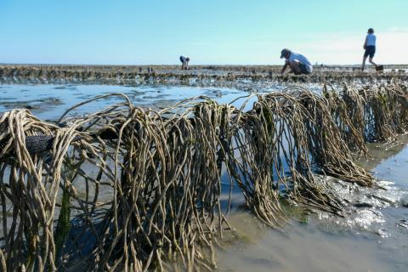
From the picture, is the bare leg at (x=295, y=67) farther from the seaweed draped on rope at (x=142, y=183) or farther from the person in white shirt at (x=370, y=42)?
the seaweed draped on rope at (x=142, y=183)

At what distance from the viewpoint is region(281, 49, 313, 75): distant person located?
1599cm

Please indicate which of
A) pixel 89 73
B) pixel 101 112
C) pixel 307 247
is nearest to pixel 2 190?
pixel 101 112

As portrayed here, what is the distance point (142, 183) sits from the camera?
258 centimetres

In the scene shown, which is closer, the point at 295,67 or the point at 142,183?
the point at 142,183

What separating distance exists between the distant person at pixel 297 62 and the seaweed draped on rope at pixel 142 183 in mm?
12037

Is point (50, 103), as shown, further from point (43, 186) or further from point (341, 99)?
point (43, 186)

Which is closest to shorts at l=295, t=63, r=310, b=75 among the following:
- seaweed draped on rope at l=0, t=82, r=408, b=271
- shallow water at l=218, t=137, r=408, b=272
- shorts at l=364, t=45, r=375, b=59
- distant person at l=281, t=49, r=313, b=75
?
distant person at l=281, t=49, r=313, b=75

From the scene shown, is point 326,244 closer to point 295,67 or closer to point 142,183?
point 142,183

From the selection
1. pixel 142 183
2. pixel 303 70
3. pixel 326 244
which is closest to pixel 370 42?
pixel 303 70

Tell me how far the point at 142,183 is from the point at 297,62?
15.4 m

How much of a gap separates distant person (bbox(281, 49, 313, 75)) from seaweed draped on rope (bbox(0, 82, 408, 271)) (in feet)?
39.5

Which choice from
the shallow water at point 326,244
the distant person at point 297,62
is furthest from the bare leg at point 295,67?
the shallow water at point 326,244

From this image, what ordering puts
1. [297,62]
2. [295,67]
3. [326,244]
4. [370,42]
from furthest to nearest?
[295,67] < [297,62] < [370,42] < [326,244]

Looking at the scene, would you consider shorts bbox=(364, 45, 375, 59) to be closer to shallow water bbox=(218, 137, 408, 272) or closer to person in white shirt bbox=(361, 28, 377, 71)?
person in white shirt bbox=(361, 28, 377, 71)
